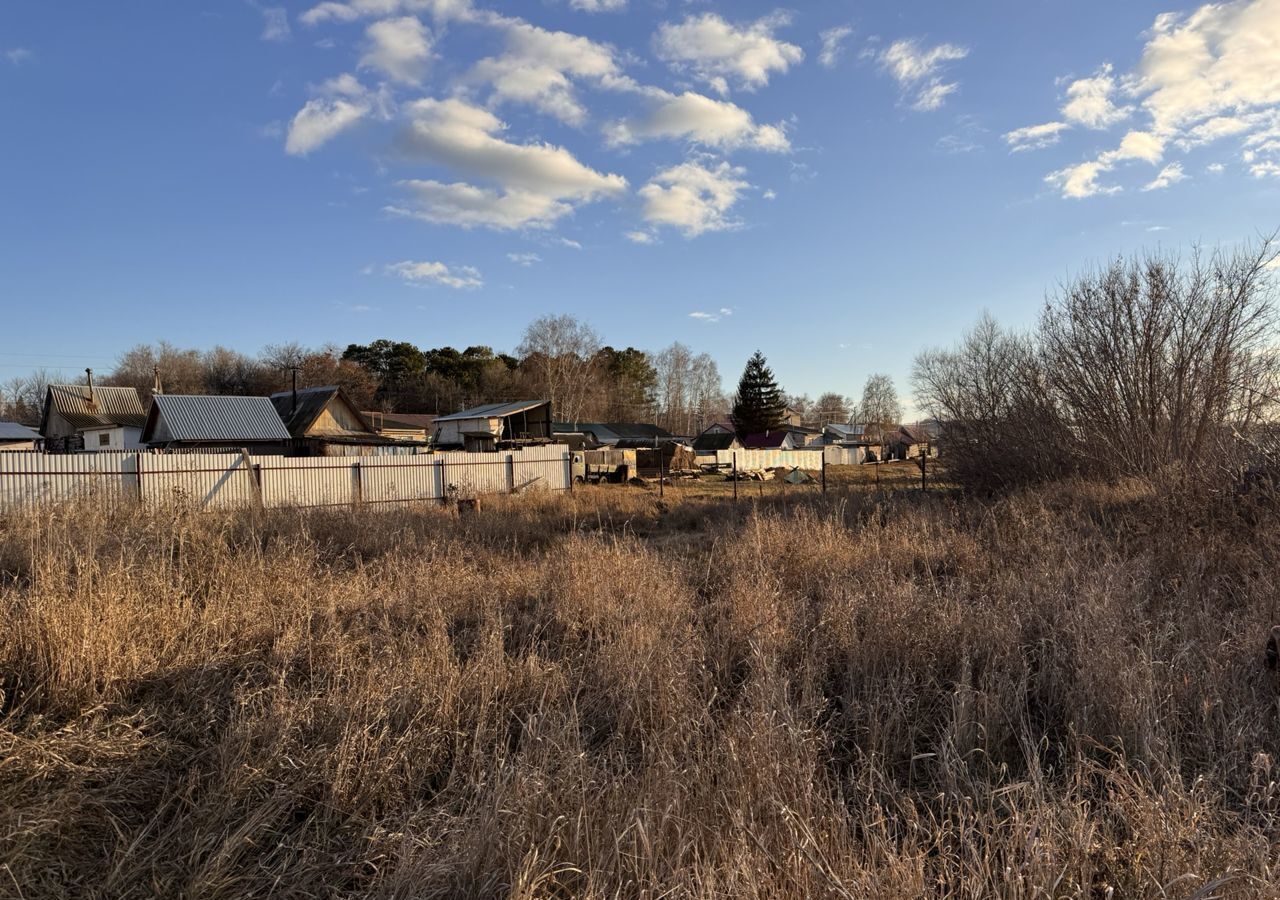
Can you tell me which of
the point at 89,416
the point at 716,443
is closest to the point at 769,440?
the point at 716,443

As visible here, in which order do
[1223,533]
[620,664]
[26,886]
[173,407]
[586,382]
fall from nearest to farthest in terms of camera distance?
[26,886] → [620,664] → [1223,533] → [173,407] → [586,382]

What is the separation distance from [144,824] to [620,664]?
2.19 m

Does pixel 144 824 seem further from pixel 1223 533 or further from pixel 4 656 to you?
pixel 1223 533

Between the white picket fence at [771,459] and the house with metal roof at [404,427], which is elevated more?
the house with metal roof at [404,427]

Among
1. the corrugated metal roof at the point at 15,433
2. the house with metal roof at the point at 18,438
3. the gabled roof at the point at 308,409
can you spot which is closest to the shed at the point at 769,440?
the gabled roof at the point at 308,409

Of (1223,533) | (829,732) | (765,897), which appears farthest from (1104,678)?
(1223,533)

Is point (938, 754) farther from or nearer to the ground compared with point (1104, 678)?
nearer to the ground

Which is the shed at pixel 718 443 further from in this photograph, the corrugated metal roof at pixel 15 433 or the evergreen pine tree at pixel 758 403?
the corrugated metal roof at pixel 15 433

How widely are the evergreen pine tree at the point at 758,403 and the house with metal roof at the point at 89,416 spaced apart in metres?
51.4

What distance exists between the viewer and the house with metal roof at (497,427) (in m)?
41.8

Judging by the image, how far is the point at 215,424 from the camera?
30531 millimetres

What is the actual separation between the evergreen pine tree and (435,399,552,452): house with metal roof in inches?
1145

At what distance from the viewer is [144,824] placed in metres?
2.47

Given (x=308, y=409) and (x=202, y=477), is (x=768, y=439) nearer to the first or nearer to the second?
(x=308, y=409)
